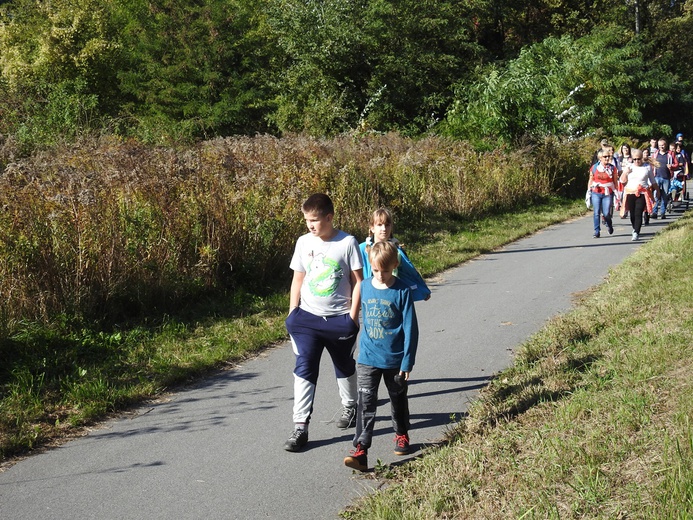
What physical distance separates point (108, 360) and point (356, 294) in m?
3.10

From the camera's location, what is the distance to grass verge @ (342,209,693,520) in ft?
13.3

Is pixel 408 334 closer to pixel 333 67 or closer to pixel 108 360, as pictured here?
pixel 108 360

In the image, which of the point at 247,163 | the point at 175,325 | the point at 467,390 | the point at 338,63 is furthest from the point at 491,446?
the point at 338,63

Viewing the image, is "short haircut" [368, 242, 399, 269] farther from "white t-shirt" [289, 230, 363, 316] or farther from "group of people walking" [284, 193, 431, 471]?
"white t-shirt" [289, 230, 363, 316]

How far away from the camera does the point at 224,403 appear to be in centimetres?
649

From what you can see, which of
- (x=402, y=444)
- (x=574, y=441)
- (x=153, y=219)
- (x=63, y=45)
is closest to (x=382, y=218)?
(x=402, y=444)

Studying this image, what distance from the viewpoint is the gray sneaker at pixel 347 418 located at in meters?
5.87

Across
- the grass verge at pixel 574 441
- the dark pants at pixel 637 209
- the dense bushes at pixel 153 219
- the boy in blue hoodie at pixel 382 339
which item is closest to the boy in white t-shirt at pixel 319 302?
the boy in blue hoodie at pixel 382 339

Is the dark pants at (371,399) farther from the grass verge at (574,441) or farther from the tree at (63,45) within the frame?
the tree at (63,45)

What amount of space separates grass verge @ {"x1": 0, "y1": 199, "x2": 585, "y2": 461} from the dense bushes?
13.3 inches

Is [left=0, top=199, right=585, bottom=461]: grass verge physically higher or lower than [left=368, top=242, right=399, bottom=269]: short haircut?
lower

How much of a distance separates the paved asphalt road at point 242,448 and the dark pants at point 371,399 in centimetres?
25

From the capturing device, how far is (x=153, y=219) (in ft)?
31.0

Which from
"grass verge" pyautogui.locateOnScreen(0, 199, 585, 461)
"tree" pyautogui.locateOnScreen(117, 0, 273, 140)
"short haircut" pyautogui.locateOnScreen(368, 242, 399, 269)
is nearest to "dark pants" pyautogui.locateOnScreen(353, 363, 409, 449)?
"short haircut" pyautogui.locateOnScreen(368, 242, 399, 269)
